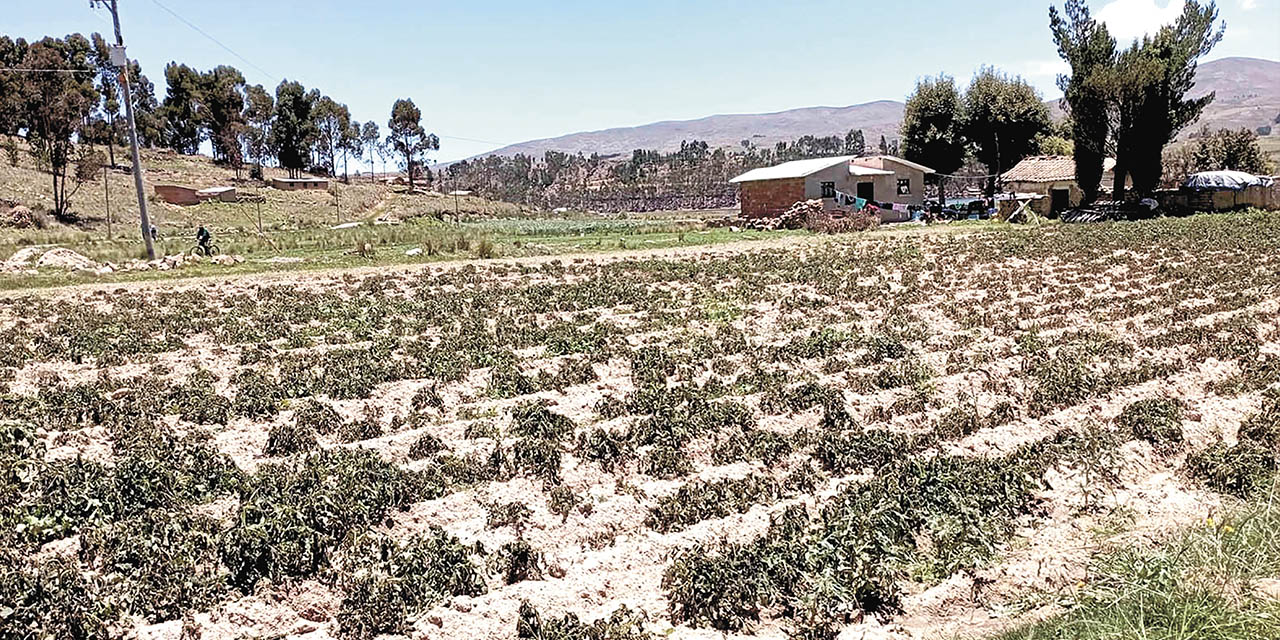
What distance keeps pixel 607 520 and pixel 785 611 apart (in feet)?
5.68

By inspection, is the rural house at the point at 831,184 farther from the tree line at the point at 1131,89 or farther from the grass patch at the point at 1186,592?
the grass patch at the point at 1186,592

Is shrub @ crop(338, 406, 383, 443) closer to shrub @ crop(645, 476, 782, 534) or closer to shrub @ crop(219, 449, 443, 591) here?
shrub @ crop(219, 449, 443, 591)

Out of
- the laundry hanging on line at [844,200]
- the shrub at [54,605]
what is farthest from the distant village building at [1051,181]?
the shrub at [54,605]

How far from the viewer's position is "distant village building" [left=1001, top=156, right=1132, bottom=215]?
43.1 meters

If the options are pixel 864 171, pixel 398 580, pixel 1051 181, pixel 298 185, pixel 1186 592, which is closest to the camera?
pixel 1186 592

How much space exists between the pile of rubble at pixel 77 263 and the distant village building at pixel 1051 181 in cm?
Answer: 3545

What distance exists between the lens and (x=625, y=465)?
7770 millimetres

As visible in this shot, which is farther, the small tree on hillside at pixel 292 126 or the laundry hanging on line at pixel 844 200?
the small tree on hillside at pixel 292 126

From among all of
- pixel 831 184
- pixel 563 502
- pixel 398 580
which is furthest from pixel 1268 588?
pixel 831 184

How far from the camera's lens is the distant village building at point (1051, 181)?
1695 inches

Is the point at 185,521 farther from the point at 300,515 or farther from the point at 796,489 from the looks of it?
the point at 796,489

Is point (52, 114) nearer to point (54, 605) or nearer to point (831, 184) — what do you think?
point (831, 184)

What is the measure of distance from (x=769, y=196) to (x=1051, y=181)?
15390 millimetres

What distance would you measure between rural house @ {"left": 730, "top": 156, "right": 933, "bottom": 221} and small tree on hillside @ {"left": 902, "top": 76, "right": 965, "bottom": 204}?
30.7 ft
